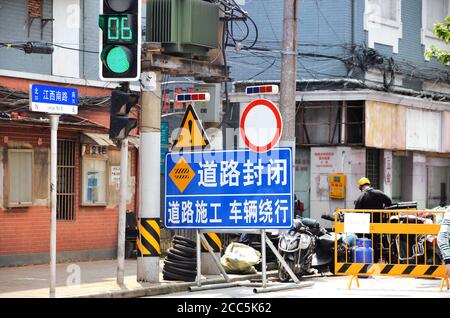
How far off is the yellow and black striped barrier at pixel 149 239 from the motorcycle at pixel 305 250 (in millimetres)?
2555

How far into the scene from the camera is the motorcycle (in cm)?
1917

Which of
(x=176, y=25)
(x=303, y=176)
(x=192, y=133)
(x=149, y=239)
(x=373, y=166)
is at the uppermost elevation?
(x=176, y=25)

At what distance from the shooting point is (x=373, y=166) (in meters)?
30.8

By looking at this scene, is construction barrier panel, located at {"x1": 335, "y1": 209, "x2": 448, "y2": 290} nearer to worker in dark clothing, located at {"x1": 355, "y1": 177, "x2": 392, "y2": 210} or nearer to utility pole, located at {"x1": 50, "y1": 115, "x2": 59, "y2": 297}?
worker in dark clothing, located at {"x1": 355, "y1": 177, "x2": 392, "y2": 210}

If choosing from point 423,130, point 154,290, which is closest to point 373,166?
point 423,130

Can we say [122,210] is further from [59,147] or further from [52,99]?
[59,147]

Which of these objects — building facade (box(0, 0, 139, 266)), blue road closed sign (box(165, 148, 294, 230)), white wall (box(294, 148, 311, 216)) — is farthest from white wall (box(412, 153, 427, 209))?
blue road closed sign (box(165, 148, 294, 230))

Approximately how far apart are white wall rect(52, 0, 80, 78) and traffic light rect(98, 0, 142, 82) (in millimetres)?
6564

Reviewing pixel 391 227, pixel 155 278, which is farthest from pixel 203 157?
pixel 391 227

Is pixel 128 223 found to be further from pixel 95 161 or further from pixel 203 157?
pixel 203 157

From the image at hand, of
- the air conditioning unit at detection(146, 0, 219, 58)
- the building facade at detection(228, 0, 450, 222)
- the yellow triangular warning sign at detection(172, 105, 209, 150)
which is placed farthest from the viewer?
the building facade at detection(228, 0, 450, 222)

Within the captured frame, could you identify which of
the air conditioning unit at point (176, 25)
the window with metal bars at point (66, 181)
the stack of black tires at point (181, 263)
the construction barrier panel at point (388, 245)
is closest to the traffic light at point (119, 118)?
the air conditioning unit at point (176, 25)

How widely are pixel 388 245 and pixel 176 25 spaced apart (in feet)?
19.7

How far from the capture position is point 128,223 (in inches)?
949
